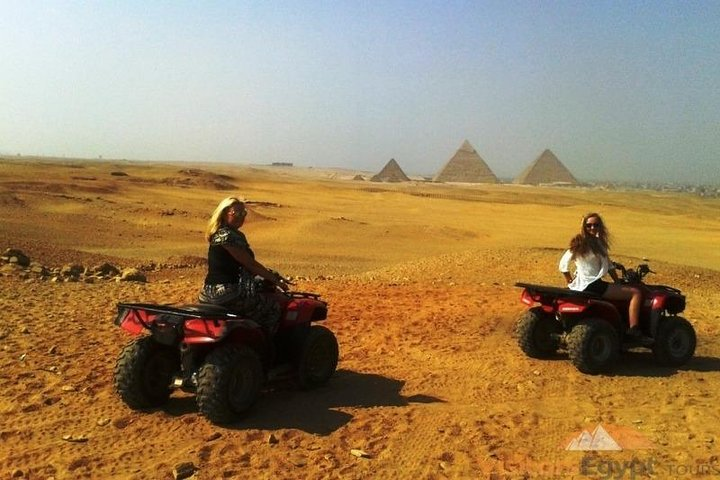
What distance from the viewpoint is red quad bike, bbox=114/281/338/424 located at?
4824 millimetres

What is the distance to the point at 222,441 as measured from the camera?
4.71 meters

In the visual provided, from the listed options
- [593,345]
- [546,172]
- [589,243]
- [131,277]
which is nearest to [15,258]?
[131,277]

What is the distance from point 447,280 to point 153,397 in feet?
28.7

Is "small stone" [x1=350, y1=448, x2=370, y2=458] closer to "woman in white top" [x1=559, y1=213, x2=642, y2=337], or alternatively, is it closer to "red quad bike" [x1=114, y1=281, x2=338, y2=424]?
"red quad bike" [x1=114, y1=281, x2=338, y2=424]

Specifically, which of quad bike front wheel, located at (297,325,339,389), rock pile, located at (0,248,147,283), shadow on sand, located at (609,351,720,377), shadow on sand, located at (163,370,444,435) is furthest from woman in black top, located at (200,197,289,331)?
rock pile, located at (0,248,147,283)

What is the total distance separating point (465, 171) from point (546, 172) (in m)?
17.7

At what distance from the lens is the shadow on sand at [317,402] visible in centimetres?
508

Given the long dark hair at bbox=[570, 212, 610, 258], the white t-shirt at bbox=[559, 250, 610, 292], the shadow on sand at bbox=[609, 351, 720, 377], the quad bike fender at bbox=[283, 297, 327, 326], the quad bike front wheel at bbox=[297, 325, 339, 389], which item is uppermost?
the long dark hair at bbox=[570, 212, 610, 258]

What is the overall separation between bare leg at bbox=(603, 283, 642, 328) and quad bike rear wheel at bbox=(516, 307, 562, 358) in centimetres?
73

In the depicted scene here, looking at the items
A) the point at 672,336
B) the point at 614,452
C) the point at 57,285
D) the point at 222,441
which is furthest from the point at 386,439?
the point at 57,285

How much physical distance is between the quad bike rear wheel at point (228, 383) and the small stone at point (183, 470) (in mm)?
562

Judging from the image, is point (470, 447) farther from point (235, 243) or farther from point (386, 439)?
point (235, 243)

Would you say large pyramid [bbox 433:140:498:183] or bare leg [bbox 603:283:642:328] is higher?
large pyramid [bbox 433:140:498:183]

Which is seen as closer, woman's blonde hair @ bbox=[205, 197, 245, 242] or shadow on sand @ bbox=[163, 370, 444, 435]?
shadow on sand @ bbox=[163, 370, 444, 435]
